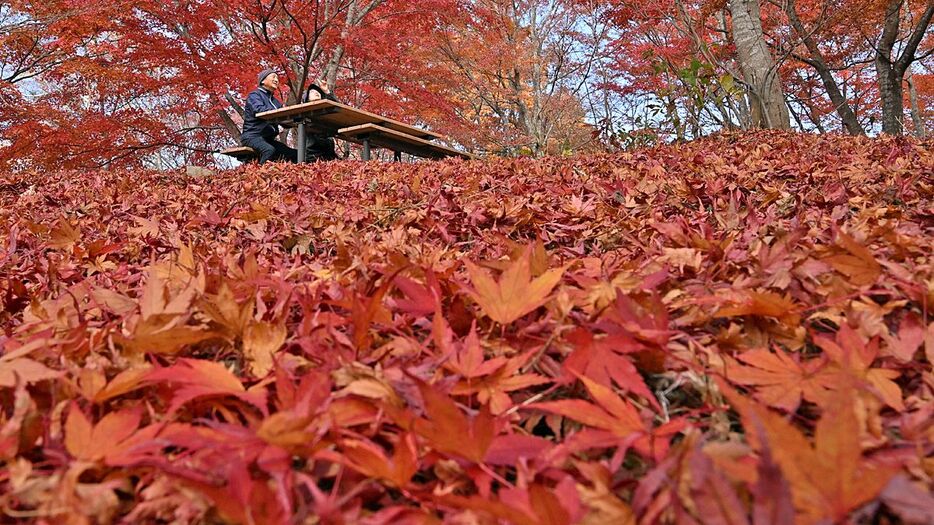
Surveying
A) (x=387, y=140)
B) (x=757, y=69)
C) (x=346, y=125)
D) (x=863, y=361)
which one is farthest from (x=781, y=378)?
(x=346, y=125)

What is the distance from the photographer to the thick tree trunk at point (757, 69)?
225 inches

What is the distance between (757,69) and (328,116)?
5.22m

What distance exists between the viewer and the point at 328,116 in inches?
305

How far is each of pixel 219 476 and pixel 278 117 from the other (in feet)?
26.0

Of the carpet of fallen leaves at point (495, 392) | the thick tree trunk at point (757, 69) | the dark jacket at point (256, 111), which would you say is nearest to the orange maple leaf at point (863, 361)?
the carpet of fallen leaves at point (495, 392)

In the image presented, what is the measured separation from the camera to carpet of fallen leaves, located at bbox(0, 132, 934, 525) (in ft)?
1.47

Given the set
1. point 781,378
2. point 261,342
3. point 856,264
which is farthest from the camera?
point 856,264

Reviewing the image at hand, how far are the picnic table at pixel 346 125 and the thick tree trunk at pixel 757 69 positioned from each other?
366 cm

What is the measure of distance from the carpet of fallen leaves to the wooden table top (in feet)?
21.1

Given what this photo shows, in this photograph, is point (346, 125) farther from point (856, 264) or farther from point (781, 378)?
point (781, 378)

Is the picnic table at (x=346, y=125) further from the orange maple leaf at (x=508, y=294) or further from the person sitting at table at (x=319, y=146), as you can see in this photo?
the orange maple leaf at (x=508, y=294)

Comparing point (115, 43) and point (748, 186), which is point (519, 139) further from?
point (748, 186)

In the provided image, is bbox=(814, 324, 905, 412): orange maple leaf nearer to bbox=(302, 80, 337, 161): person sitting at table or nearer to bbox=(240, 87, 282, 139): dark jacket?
bbox=(240, 87, 282, 139): dark jacket

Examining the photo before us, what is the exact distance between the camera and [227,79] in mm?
10930
